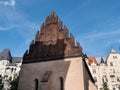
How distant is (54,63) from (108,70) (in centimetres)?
3637

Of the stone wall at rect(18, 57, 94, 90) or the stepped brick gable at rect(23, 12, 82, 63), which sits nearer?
the stone wall at rect(18, 57, 94, 90)

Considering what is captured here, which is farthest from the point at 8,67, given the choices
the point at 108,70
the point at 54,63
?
the point at 54,63

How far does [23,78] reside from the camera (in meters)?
15.3

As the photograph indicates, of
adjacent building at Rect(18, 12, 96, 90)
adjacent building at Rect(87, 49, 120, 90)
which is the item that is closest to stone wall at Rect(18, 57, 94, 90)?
adjacent building at Rect(18, 12, 96, 90)

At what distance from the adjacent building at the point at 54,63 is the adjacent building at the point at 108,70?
32772 millimetres

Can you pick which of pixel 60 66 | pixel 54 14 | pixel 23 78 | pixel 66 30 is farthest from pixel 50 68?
pixel 54 14

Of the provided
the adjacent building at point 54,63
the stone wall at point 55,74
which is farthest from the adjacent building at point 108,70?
the stone wall at point 55,74

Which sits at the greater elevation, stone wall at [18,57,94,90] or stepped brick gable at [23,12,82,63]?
stepped brick gable at [23,12,82,63]

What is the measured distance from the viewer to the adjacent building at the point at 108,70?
45.8 meters

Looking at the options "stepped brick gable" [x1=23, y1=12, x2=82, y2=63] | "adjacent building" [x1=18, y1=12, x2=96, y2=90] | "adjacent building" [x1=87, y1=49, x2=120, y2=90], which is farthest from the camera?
"adjacent building" [x1=87, y1=49, x2=120, y2=90]

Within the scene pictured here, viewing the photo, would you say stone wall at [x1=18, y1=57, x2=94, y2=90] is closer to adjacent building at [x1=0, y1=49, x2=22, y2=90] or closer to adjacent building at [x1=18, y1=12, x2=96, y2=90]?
adjacent building at [x1=18, y1=12, x2=96, y2=90]

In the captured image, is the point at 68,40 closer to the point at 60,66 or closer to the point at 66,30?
the point at 66,30

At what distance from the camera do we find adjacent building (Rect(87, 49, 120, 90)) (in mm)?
45750

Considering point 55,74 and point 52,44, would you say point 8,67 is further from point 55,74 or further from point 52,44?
point 55,74
